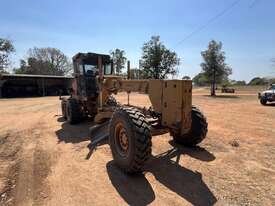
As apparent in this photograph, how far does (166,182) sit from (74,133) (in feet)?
15.5

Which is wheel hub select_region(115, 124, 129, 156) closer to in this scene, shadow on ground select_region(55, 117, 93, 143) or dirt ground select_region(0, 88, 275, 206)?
dirt ground select_region(0, 88, 275, 206)

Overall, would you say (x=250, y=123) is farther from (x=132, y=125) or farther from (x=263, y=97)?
(x=263, y=97)

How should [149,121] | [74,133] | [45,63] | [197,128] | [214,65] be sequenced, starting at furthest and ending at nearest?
1. [45,63]
2. [214,65]
3. [74,133]
4. [197,128]
5. [149,121]

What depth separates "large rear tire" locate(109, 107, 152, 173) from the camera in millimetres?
4340

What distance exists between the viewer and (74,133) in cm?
827

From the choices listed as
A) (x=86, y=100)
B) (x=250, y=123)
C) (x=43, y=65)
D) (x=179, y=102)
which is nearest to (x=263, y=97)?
(x=250, y=123)

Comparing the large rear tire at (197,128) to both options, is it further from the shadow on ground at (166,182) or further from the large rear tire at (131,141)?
the large rear tire at (131,141)

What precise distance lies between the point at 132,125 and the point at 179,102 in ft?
3.55

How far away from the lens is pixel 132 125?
447 cm

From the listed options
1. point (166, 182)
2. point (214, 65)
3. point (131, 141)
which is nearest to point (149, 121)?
point (131, 141)

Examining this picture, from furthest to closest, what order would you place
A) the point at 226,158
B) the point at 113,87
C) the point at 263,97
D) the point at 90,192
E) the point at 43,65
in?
the point at 43,65 < the point at 263,97 < the point at 113,87 < the point at 226,158 < the point at 90,192

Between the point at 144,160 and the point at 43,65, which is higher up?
the point at 43,65

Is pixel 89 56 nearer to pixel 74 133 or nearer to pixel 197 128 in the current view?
pixel 74 133

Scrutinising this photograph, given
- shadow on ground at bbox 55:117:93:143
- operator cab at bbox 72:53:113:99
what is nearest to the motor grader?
shadow on ground at bbox 55:117:93:143
